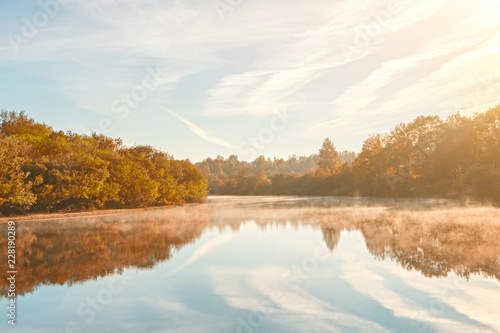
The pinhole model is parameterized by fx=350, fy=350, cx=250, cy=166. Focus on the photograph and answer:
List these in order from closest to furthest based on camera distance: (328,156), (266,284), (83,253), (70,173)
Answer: (266,284) → (83,253) → (70,173) → (328,156)

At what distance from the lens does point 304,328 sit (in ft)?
22.9

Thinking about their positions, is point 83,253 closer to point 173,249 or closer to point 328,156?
point 173,249

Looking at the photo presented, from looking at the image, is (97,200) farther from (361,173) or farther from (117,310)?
(361,173)

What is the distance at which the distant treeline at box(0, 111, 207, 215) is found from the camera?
111ft

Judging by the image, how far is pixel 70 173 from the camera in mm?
40031

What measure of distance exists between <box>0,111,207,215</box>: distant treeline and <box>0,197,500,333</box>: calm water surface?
1846 cm

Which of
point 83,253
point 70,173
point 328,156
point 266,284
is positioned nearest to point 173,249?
point 83,253

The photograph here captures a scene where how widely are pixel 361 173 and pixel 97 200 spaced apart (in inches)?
2495

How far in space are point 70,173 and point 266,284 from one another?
36531 mm

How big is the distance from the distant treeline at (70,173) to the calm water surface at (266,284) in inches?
727

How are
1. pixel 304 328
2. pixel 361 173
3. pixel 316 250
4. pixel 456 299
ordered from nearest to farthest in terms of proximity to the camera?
pixel 304 328
pixel 456 299
pixel 316 250
pixel 361 173

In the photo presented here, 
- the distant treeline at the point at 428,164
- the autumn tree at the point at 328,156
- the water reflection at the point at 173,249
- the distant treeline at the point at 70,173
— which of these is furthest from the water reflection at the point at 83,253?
the autumn tree at the point at 328,156

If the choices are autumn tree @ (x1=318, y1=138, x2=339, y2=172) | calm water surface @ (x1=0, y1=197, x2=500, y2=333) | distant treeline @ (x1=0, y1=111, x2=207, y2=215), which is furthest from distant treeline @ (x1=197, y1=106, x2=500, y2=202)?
distant treeline @ (x1=0, y1=111, x2=207, y2=215)

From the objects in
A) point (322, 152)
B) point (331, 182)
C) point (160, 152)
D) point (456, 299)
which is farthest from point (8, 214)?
point (322, 152)
